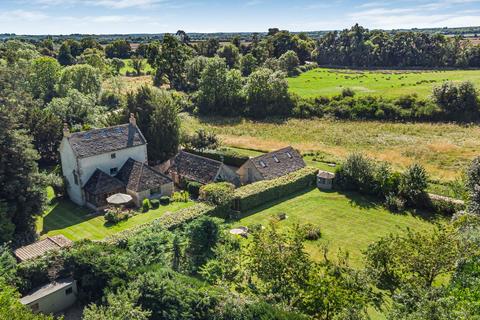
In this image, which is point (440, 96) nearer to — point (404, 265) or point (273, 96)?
point (273, 96)

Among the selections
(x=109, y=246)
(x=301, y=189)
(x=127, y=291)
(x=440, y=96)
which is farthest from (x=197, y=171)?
(x=440, y=96)

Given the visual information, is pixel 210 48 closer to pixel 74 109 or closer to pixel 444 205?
pixel 74 109

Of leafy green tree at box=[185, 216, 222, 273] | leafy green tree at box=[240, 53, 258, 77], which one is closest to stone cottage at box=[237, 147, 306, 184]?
leafy green tree at box=[185, 216, 222, 273]

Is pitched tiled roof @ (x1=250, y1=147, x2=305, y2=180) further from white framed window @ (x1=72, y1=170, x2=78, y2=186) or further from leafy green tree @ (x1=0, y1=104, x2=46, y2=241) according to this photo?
leafy green tree @ (x1=0, y1=104, x2=46, y2=241)

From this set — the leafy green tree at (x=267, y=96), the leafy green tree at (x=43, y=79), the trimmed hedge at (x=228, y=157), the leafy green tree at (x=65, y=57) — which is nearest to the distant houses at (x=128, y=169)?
the trimmed hedge at (x=228, y=157)

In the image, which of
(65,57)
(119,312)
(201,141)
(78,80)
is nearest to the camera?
(119,312)

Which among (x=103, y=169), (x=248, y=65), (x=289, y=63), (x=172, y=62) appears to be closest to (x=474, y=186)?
(x=103, y=169)
